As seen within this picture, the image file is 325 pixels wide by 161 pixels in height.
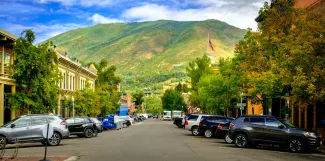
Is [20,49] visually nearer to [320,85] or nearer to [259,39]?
[259,39]

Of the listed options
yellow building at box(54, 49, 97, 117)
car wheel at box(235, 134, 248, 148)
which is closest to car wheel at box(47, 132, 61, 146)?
car wheel at box(235, 134, 248, 148)

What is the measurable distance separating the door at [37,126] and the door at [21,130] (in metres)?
0.23

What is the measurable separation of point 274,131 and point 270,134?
270mm

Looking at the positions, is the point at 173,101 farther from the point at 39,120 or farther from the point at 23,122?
the point at 23,122

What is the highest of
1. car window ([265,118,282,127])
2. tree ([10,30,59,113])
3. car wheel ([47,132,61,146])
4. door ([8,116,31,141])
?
tree ([10,30,59,113])

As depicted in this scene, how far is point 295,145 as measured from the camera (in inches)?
906

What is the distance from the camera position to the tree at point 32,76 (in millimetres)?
34375

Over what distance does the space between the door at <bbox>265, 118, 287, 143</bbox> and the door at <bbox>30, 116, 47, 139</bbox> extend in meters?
12.1

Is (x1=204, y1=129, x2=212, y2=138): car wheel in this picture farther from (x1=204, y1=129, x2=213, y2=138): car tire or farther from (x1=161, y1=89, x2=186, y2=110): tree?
(x1=161, y1=89, x2=186, y2=110): tree

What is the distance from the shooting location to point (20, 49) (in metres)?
34.9

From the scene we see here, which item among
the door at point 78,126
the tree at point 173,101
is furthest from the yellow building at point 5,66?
the tree at point 173,101

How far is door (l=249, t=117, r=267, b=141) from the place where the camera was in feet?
79.3

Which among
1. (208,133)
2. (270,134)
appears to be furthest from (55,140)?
(208,133)

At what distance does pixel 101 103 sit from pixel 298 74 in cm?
4623
